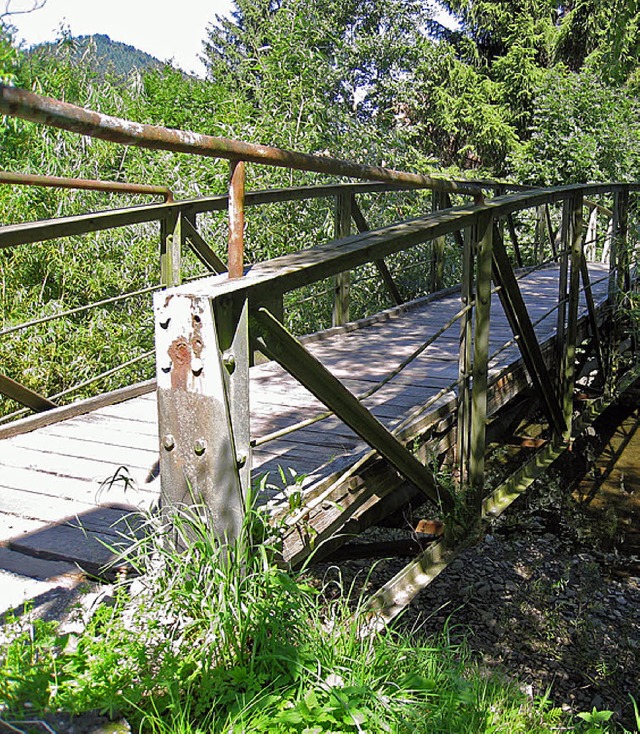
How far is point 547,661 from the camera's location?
4.58 metres

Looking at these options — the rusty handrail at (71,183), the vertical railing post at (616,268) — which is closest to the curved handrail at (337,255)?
the rusty handrail at (71,183)

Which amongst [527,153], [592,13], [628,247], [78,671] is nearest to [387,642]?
[78,671]

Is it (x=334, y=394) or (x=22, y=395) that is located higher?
(x=334, y=394)

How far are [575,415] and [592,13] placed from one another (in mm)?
15373

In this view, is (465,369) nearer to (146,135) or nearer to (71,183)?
(71,183)

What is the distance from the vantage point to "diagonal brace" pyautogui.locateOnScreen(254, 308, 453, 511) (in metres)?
2.15

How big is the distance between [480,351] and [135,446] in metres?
1.46

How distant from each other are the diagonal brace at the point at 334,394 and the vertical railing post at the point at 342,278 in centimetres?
266

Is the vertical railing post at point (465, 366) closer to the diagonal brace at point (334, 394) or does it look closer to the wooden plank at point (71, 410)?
the diagonal brace at point (334, 394)

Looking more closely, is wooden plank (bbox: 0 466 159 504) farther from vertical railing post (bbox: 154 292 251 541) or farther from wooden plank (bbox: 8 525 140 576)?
vertical railing post (bbox: 154 292 251 541)

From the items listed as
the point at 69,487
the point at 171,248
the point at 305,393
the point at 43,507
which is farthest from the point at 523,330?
the point at 43,507

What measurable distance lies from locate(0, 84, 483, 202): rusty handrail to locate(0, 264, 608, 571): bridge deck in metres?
0.85

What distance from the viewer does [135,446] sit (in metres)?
3.37

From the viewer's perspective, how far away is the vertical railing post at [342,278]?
5.68 meters
